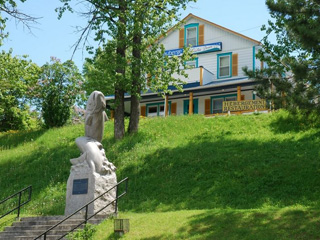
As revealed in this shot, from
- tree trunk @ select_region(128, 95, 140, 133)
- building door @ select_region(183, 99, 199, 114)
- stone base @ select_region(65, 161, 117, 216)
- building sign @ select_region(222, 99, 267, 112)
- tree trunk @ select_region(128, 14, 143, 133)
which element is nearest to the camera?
stone base @ select_region(65, 161, 117, 216)

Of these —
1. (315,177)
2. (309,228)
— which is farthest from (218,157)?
(309,228)

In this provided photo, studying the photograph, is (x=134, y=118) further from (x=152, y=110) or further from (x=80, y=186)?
(x=152, y=110)

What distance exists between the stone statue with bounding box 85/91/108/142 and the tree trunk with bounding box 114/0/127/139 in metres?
8.36

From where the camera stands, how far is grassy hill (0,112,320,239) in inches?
443

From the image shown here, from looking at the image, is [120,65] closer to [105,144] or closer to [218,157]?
[105,144]

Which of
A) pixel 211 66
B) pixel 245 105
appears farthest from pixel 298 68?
pixel 211 66

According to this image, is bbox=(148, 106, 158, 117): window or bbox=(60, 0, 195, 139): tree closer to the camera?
bbox=(60, 0, 195, 139): tree

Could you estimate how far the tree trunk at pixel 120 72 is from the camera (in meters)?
23.1

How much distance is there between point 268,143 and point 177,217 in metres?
8.61

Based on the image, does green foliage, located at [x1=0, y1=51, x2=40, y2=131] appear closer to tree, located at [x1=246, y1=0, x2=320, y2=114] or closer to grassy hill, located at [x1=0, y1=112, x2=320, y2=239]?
grassy hill, located at [x1=0, y1=112, x2=320, y2=239]

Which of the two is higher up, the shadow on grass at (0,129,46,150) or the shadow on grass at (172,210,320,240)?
the shadow on grass at (0,129,46,150)

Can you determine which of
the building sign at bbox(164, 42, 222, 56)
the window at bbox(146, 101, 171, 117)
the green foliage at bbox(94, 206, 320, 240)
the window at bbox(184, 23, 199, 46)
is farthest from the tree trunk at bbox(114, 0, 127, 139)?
the window at bbox(146, 101, 171, 117)

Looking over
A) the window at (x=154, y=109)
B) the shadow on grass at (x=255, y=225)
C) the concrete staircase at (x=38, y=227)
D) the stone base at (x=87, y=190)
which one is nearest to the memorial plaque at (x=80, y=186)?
the stone base at (x=87, y=190)

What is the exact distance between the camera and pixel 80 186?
45.0 ft
